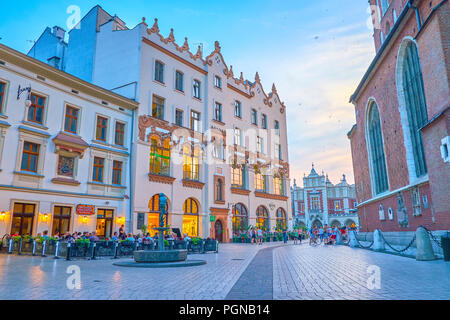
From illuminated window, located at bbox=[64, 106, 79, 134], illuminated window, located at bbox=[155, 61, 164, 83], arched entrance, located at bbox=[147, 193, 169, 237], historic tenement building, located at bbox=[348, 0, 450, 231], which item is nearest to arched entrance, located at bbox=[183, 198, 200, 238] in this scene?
arched entrance, located at bbox=[147, 193, 169, 237]

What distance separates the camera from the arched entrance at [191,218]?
28875 mm

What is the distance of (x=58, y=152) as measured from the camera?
20672 mm

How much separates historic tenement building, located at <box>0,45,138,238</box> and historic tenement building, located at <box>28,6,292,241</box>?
1642 millimetres

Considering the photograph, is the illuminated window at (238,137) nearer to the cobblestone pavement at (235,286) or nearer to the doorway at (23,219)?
the doorway at (23,219)

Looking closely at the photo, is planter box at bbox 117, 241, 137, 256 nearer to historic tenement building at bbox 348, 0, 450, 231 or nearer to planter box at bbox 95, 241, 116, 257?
planter box at bbox 95, 241, 116, 257

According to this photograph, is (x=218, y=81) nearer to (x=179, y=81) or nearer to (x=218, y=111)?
(x=218, y=111)

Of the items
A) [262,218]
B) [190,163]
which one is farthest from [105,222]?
[262,218]

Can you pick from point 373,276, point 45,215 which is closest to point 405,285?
point 373,276

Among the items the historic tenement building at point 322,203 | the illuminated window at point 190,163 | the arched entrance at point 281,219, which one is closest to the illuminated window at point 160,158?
the illuminated window at point 190,163

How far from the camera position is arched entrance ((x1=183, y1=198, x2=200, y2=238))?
28.9m

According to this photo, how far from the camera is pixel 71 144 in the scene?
2114 centimetres

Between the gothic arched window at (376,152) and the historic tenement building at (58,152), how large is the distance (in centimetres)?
1985

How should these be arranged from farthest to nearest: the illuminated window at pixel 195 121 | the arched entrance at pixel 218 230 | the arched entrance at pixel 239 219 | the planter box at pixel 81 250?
the arched entrance at pixel 239 219, the arched entrance at pixel 218 230, the illuminated window at pixel 195 121, the planter box at pixel 81 250

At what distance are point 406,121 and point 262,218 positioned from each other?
22869 mm
